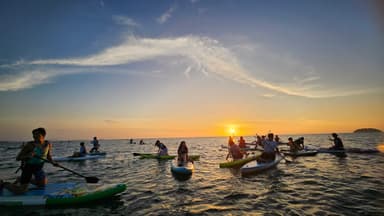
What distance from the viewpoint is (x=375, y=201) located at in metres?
8.86

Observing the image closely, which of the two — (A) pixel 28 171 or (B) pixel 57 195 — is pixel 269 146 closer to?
(B) pixel 57 195

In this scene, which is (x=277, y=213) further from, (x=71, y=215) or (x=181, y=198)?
(x=71, y=215)

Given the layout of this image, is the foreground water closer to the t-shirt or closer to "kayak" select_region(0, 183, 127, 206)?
"kayak" select_region(0, 183, 127, 206)

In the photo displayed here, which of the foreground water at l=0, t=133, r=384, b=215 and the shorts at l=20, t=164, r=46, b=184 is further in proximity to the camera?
the shorts at l=20, t=164, r=46, b=184

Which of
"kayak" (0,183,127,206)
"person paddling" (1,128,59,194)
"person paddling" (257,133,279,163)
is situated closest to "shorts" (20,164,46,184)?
"person paddling" (1,128,59,194)

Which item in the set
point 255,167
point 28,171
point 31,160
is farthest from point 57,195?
point 255,167

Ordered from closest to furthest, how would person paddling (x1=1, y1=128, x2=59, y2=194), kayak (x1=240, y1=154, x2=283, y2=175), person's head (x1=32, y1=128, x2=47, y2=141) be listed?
person paddling (x1=1, y1=128, x2=59, y2=194) < person's head (x1=32, y1=128, x2=47, y2=141) < kayak (x1=240, y1=154, x2=283, y2=175)

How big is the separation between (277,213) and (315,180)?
6815 mm

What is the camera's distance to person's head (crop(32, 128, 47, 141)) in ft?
29.0

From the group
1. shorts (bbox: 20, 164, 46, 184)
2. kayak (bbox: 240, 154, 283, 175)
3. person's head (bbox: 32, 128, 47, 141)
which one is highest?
person's head (bbox: 32, 128, 47, 141)

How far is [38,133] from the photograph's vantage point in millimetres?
8867

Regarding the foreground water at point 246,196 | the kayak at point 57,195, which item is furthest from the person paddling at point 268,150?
the kayak at point 57,195

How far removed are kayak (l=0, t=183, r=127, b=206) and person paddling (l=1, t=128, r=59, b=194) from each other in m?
0.26

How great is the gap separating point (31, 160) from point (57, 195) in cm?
176
